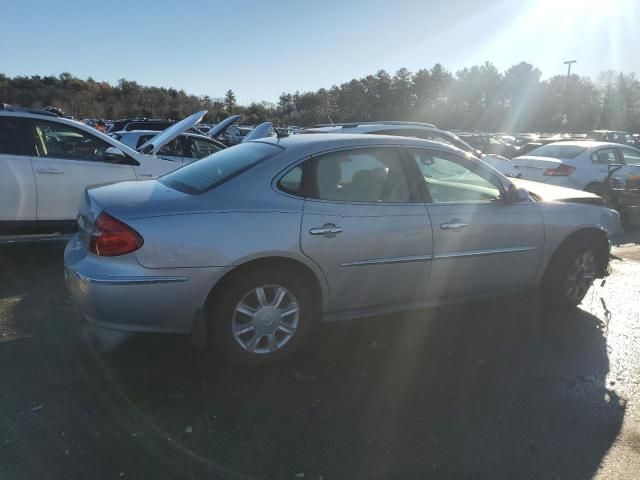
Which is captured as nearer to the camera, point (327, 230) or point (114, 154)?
point (327, 230)

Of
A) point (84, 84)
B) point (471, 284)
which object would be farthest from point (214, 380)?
point (84, 84)

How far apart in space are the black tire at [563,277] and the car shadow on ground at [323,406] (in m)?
0.42

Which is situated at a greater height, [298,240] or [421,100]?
[421,100]

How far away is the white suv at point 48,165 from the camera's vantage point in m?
5.70

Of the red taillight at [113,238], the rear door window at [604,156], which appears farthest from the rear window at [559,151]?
the red taillight at [113,238]

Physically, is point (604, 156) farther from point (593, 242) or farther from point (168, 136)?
point (168, 136)

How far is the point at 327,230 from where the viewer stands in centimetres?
355

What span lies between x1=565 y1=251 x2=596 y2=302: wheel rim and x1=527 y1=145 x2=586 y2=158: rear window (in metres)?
6.46

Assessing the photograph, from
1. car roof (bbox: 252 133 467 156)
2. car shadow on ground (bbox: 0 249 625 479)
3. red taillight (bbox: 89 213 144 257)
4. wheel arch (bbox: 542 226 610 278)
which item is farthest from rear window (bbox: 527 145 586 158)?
red taillight (bbox: 89 213 144 257)

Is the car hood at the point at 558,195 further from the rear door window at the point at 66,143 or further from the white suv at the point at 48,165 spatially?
the rear door window at the point at 66,143

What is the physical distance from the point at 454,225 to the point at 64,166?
15.0 ft

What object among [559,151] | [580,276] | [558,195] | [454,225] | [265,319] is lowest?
[580,276]

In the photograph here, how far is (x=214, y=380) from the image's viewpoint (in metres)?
3.42

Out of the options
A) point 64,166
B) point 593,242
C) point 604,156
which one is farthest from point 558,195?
point 604,156
